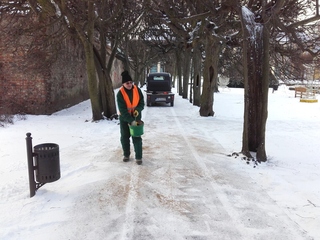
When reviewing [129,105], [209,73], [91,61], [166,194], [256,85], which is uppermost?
[91,61]

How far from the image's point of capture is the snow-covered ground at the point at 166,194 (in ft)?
11.5

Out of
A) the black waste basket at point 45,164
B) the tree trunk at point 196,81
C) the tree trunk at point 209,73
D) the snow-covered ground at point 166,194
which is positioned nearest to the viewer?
the snow-covered ground at point 166,194

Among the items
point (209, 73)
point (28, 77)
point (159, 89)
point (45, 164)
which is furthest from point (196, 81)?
point (45, 164)

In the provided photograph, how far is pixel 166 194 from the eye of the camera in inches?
178

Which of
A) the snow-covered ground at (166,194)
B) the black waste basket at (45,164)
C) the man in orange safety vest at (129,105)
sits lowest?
the snow-covered ground at (166,194)

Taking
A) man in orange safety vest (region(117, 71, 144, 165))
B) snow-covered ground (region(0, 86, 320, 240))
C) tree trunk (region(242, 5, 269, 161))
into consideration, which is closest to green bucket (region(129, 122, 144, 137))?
man in orange safety vest (region(117, 71, 144, 165))

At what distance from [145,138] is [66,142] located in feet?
7.35

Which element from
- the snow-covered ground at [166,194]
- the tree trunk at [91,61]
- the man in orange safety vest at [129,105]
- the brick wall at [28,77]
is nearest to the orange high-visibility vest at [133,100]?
the man in orange safety vest at [129,105]

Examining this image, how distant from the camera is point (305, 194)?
4.60 m

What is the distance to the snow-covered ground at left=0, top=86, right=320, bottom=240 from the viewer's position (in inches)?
138

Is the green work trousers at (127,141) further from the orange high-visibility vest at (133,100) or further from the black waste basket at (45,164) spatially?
the black waste basket at (45,164)

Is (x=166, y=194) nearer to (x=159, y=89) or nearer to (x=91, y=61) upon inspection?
(x=91, y=61)

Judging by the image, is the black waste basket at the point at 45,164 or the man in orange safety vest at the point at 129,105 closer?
the black waste basket at the point at 45,164

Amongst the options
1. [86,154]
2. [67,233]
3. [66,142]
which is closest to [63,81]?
[66,142]
